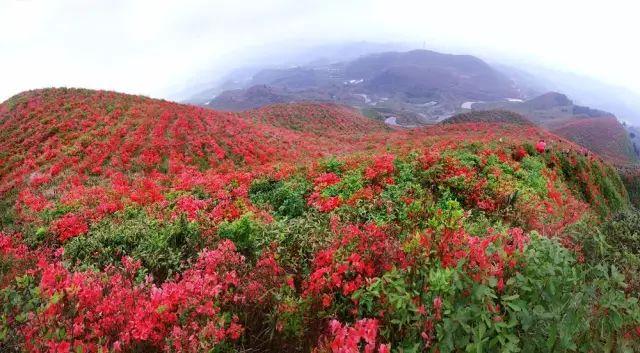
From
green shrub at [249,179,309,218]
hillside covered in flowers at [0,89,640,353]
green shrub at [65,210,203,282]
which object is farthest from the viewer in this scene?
green shrub at [249,179,309,218]

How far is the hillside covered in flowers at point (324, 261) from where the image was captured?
14.2 ft

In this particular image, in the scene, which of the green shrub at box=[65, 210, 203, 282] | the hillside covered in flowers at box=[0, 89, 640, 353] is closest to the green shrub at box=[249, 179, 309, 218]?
the hillside covered in flowers at box=[0, 89, 640, 353]

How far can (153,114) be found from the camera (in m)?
31.0

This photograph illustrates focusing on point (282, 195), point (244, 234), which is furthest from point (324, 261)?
point (282, 195)

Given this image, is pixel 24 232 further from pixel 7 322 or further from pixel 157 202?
pixel 7 322

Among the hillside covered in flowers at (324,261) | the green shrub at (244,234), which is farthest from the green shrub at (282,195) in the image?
the green shrub at (244,234)

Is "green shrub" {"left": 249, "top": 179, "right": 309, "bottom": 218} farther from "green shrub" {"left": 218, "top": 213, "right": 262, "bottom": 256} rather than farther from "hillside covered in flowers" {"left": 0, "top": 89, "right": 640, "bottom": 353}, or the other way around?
"green shrub" {"left": 218, "top": 213, "right": 262, "bottom": 256}

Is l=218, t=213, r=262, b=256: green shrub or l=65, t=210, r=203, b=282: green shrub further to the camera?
→ l=218, t=213, r=262, b=256: green shrub

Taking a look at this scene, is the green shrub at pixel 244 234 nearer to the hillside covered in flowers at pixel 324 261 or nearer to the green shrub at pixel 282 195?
the hillside covered in flowers at pixel 324 261

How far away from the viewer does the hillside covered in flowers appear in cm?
432

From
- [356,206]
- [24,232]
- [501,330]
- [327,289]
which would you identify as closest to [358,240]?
[327,289]

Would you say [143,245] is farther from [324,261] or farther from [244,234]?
[324,261]

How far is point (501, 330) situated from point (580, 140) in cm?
12727

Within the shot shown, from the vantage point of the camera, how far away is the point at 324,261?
20.6ft
